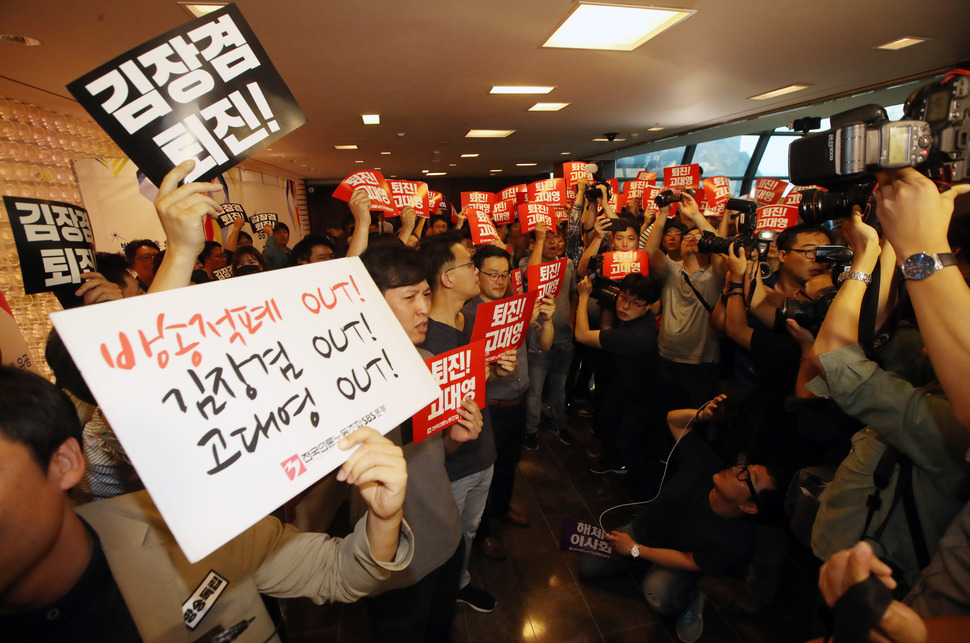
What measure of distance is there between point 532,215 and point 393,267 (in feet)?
9.16

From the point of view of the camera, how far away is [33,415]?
68 centimetres

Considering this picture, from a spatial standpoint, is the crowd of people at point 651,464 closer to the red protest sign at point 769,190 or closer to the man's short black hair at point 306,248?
the man's short black hair at point 306,248

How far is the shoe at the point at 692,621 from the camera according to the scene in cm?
209

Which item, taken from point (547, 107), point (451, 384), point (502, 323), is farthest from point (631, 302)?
point (547, 107)

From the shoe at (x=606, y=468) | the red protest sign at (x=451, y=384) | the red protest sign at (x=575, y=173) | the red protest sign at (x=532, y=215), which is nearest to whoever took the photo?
the red protest sign at (x=451, y=384)

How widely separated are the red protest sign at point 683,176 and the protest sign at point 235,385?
250 inches

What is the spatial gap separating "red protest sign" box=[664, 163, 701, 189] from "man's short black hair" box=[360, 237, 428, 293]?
5.71 m

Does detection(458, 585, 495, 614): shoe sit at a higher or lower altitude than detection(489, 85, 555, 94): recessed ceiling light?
lower

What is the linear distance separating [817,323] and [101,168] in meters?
6.99

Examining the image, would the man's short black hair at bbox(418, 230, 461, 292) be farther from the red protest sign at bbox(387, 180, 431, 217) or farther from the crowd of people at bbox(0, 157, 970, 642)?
the red protest sign at bbox(387, 180, 431, 217)

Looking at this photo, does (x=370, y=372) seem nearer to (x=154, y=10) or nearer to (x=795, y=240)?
(x=795, y=240)

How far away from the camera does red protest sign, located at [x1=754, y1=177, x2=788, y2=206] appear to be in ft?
19.6

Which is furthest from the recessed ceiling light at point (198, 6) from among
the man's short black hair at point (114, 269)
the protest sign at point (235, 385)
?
the protest sign at point (235, 385)

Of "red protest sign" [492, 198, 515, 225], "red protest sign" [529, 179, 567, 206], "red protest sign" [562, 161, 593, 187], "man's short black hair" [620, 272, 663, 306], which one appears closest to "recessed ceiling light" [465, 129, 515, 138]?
"red protest sign" [562, 161, 593, 187]
